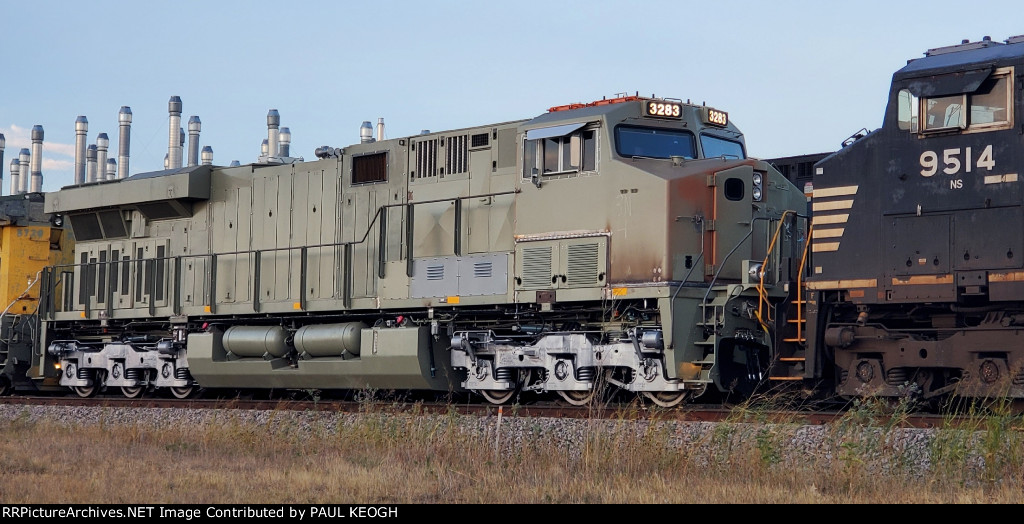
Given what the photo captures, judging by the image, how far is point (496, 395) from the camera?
1495 cm

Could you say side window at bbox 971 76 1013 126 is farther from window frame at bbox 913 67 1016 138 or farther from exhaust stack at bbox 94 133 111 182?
exhaust stack at bbox 94 133 111 182

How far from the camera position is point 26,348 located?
20859 millimetres

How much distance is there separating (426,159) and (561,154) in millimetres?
2382

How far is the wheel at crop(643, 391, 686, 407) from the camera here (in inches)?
514

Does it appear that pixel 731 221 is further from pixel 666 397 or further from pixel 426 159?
pixel 426 159

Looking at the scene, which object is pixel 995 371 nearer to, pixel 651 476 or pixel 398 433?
pixel 651 476

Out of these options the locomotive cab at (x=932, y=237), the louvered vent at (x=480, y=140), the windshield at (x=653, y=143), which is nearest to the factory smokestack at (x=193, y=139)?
the louvered vent at (x=480, y=140)

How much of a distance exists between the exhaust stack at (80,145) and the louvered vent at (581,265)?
50.7 metres

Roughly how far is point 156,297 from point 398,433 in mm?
9074

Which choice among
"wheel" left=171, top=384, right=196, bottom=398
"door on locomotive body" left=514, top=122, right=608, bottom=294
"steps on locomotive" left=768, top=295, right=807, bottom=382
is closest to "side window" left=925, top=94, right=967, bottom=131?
"steps on locomotive" left=768, top=295, right=807, bottom=382

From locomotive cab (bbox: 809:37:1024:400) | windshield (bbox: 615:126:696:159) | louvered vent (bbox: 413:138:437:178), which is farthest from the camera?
louvered vent (bbox: 413:138:437:178)

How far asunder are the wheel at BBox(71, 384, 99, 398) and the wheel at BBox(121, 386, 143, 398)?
2.59 ft

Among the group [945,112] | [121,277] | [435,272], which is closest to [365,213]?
[435,272]
